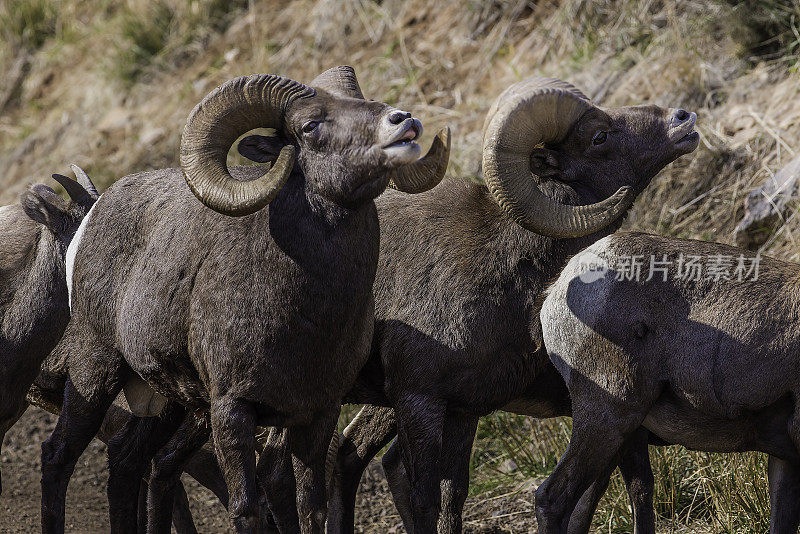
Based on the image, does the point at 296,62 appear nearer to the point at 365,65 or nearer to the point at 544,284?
the point at 365,65

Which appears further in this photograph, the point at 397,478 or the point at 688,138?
the point at 397,478

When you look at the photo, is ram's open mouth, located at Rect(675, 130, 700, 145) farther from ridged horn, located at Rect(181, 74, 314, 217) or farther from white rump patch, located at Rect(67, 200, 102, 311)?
white rump patch, located at Rect(67, 200, 102, 311)

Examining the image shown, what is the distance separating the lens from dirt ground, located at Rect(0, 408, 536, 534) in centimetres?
674

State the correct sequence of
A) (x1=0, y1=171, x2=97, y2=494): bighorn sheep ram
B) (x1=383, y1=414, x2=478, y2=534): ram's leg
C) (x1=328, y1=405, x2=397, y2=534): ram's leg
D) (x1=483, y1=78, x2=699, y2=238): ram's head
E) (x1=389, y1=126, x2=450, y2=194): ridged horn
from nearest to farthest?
(x1=389, y1=126, x2=450, y2=194): ridged horn < (x1=483, y1=78, x2=699, y2=238): ram's head < (x1=383, y1=414, x2=478, y2=534): ram's leg < (x1=0, y1=171, x2=97, y2=494): bighorn sheep ram < (x1=328, y1=405, x2=397, y2=534): ram's leg

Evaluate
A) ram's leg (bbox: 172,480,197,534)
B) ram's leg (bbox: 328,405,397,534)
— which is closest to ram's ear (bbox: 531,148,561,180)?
ram's leg (bbox: 328,405,397,534)

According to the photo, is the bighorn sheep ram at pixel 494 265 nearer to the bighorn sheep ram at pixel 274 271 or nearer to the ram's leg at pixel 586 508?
the ram's leg at pixel 586 508

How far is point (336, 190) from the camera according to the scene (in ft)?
14.7

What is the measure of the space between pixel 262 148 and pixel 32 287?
2.04 m

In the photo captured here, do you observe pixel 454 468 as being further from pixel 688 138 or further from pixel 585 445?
pixel 688 138

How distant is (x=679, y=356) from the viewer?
4809 mm

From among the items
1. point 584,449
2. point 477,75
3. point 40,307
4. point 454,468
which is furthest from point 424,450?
point 477,75

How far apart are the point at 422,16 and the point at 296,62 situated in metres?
1.48

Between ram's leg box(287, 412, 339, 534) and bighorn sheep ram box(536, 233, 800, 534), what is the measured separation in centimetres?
96

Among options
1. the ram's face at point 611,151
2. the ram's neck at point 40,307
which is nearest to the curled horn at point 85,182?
the ram's neck at point 40,307
